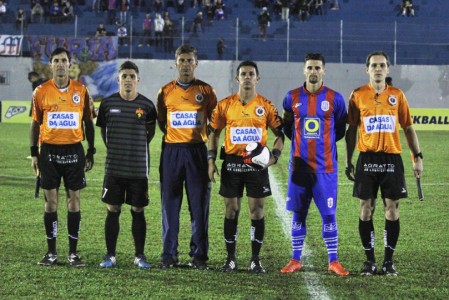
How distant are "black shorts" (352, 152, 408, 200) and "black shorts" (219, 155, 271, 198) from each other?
869 mm

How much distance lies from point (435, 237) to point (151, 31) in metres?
26.0

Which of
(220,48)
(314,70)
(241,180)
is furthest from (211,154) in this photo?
(220,48)

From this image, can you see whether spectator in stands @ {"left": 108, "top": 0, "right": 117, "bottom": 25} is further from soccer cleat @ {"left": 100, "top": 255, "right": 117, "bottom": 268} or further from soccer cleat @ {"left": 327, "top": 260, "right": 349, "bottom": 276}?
Result: soccer cleat @ {"left": 327, "top": 260, "right": 349, "bottom": 276}

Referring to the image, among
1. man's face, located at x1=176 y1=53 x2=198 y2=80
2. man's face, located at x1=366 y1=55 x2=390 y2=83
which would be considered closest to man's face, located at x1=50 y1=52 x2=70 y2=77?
man's face, located at x1=176 y1=53 x2=198 y2=80

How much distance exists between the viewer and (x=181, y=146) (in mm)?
8461

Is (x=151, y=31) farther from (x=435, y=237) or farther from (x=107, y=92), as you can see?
(x=435, y=237)

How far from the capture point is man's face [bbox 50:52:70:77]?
8468 millimetres

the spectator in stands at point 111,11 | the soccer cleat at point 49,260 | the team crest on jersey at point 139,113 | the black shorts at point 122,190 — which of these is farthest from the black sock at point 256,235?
the spectator in stands at point 111,11

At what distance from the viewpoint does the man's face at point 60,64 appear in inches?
333

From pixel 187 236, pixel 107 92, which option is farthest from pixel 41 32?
pixel 187 236

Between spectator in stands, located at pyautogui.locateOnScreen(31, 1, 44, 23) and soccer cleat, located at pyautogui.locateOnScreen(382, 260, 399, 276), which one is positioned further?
spectator in stands, located at pyautogui.locateOnScreen(31, 1, 44, 23)

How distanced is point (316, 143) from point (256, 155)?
592mm

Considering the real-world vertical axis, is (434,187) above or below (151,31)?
below

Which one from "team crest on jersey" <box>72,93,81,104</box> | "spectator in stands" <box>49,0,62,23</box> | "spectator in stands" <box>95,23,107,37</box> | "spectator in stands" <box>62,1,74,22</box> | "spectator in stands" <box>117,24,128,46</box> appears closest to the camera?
"team crest on jersey" <box>72,93,81,104</box>
